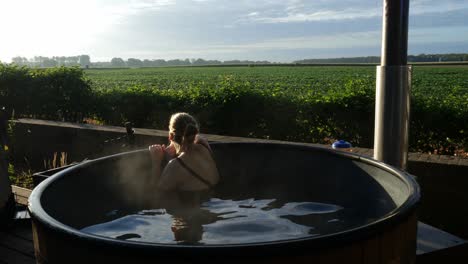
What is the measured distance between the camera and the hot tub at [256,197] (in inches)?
58.6

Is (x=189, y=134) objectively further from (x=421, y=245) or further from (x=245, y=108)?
(x=245, y=108)

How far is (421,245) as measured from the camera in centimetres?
315

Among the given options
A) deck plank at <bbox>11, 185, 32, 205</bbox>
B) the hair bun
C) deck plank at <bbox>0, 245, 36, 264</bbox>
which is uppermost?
the hair bun

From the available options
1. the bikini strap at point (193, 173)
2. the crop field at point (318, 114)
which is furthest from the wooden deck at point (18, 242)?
the crop field at point (318, 114)

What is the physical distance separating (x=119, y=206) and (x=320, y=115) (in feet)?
16.3

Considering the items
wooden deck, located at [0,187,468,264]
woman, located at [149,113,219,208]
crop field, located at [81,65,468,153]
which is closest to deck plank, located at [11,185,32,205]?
wooden deck, located at [0,187,468,264]

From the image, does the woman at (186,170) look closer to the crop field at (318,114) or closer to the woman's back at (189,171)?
the woman's back at (189,171)

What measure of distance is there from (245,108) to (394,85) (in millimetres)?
5387

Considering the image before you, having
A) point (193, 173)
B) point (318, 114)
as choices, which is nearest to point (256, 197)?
point (193, 173)

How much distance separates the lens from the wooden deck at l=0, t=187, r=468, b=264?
123 inches

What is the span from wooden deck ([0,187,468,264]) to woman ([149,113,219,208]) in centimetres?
127

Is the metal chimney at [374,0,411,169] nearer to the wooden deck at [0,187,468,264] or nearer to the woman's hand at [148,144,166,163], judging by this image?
the wooden deck at [0,187,468,264]

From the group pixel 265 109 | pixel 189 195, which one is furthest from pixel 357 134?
pixel 189 195

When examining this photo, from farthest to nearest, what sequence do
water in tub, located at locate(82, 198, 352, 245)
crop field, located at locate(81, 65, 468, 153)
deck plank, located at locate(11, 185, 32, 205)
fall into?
crop field, located at locate(81, 65, 468, 153)
deck plank, located at locate(11, 185, 32, 205)
water in tub, located at locate(82, 198, 352, 245)
